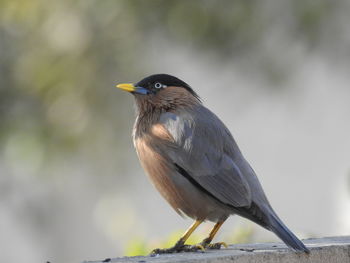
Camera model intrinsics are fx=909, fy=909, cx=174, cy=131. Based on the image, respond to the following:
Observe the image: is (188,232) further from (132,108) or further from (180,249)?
(132,108)

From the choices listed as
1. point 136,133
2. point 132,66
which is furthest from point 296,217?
point 136,133

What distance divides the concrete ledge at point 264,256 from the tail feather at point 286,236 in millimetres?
41

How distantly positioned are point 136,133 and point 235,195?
854 millimetres

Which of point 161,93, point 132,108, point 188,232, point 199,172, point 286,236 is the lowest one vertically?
point 132,108

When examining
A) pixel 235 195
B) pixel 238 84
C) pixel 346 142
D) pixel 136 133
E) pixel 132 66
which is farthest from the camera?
pixel 346 142

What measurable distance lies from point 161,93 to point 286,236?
148cm

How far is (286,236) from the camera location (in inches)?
200

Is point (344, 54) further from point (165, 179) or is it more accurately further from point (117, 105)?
point (165, 179)

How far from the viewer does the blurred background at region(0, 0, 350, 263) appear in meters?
9.79

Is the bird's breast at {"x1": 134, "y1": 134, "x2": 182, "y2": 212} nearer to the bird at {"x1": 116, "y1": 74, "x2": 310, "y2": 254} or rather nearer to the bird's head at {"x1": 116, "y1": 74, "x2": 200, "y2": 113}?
the bird at {"x1": 116, "y1": 74, "x2": 310, "y2": 254}

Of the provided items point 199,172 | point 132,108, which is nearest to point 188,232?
point 199,172

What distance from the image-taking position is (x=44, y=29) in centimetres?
1006

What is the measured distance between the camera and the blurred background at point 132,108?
385 inches

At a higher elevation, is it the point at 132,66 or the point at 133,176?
the point at 132,66
